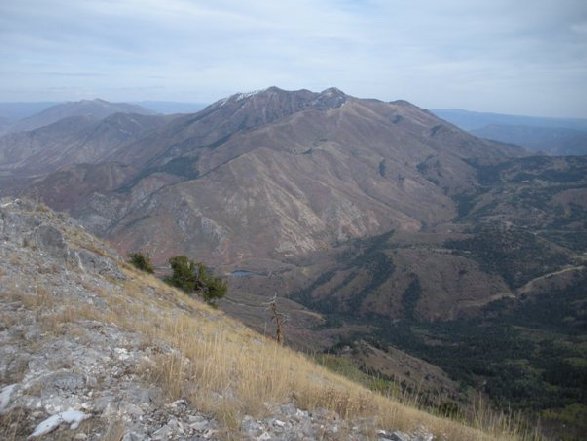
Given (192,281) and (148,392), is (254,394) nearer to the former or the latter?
(148,392)

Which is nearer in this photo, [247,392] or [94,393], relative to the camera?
[94,393]

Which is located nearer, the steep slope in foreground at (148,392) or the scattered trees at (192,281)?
the steep slope in foreground at (148,392)

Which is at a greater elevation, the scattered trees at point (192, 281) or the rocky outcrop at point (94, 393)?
the rocky outcrop at point (94, 393)

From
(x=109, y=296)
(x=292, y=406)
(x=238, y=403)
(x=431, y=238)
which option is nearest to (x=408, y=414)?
(x=292, y=406)

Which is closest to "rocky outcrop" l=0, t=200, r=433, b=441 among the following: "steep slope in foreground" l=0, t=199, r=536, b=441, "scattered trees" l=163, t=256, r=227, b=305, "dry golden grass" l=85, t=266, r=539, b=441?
Answer: "steep slope in foreground" l=0, t=199, r=536, b=441

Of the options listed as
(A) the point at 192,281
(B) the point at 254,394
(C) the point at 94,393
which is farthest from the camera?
(A) the point at 192,281

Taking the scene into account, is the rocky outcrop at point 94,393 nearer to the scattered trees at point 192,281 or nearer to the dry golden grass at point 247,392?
the dry golden grass at point 247,392

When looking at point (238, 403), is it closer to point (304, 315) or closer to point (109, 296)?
point (109, 296)

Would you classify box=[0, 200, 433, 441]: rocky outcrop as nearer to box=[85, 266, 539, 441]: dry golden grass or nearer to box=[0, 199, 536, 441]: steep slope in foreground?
box=[0, 199, 536, 441]: steep slope in foreground

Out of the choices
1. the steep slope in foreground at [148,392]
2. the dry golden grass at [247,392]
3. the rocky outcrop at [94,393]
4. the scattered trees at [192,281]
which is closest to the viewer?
the rocky outcrop at [94,393]

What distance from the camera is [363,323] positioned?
15025cm

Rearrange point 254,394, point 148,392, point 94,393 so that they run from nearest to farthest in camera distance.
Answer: point 94,393, point 148,392, point 254,394


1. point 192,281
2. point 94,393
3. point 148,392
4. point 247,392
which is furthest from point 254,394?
point 192,281

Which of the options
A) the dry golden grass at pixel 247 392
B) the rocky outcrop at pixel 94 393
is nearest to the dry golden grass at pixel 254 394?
the dry golden grass at pixel 247 392
